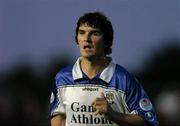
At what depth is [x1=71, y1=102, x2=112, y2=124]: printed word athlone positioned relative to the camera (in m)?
7.25

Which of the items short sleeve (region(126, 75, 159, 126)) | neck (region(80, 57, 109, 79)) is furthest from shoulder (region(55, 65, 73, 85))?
short sleeve (region(126, 75, 159, 126))

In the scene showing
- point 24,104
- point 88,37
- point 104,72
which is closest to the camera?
point 88,37

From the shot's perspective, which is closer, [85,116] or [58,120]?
[85,116]

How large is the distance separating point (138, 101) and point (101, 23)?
0.65 metres

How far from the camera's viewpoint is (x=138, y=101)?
7285 mm

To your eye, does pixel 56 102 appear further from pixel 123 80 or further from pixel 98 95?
pixel 123 80

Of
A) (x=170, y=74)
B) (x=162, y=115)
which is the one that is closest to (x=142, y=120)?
(x=162, y=115)

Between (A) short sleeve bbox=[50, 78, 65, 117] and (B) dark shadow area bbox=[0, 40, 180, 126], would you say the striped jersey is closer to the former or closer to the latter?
(A) short sleeve bbox=[50, 78, 65, 117]

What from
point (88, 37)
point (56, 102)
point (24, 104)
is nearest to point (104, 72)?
point (88, 37)

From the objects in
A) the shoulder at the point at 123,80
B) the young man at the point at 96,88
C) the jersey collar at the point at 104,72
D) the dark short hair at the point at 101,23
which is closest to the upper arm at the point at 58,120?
the young man at the point at 96,88

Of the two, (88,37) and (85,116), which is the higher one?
(88,37)

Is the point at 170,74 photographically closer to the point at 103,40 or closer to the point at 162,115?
the point at 162,115

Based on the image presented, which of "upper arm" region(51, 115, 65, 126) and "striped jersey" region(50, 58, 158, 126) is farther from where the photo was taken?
"upper arm" region(51, 115, 65, 126)

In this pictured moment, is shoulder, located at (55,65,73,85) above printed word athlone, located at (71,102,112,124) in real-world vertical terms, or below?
above
